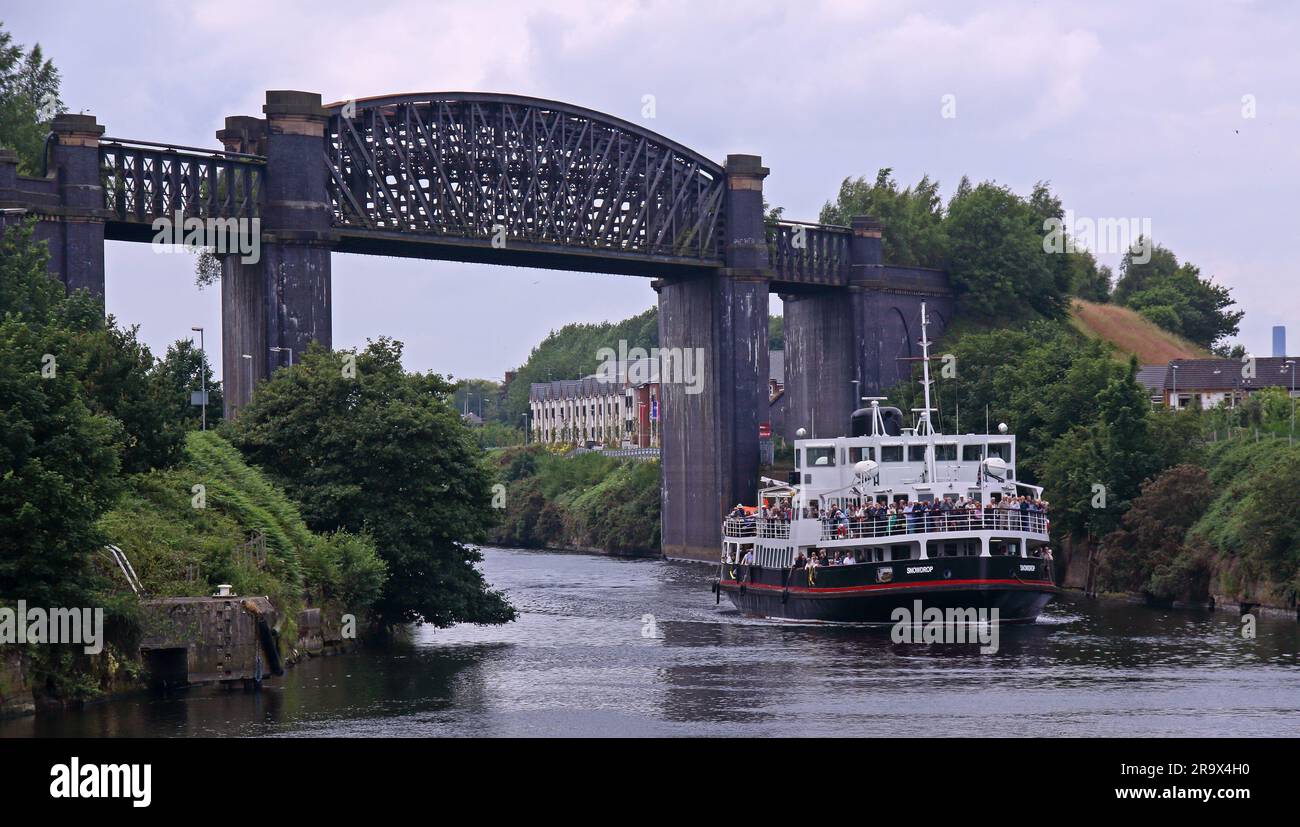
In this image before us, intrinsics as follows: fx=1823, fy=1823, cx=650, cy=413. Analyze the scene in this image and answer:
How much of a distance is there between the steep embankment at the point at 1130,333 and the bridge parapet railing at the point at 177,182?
70.7 meters

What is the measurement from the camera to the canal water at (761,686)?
43344mm

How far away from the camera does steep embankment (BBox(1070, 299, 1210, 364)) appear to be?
14050 centimetres

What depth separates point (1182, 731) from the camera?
1660 inches

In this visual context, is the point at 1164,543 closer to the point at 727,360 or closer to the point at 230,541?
the point at 727,360

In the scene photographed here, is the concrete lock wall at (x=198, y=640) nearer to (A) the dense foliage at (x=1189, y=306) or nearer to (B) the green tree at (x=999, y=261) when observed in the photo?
(B) the green tree at (x=999, y=261)

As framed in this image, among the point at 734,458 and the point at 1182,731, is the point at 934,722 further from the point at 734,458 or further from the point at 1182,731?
the point at 734,458

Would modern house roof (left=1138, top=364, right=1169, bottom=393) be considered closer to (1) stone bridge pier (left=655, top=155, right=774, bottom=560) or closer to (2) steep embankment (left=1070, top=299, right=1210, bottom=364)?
(2) steep embankment (left=1070, top=299, right=1210, bottom=364)

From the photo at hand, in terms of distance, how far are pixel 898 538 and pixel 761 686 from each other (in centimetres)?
1540

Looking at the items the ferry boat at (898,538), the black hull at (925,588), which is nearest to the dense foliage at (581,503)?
the ferry boat at (898,538)

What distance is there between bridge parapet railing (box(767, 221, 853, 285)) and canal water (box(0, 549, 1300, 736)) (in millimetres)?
45751

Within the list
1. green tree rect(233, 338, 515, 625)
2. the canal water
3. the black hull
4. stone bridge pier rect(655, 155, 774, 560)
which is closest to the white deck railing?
the black hull

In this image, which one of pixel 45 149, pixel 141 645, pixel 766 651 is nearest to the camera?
pixel 141 645

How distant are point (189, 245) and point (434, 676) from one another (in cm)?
4037

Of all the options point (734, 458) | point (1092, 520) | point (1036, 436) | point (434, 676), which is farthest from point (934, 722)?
point (734, 458)
